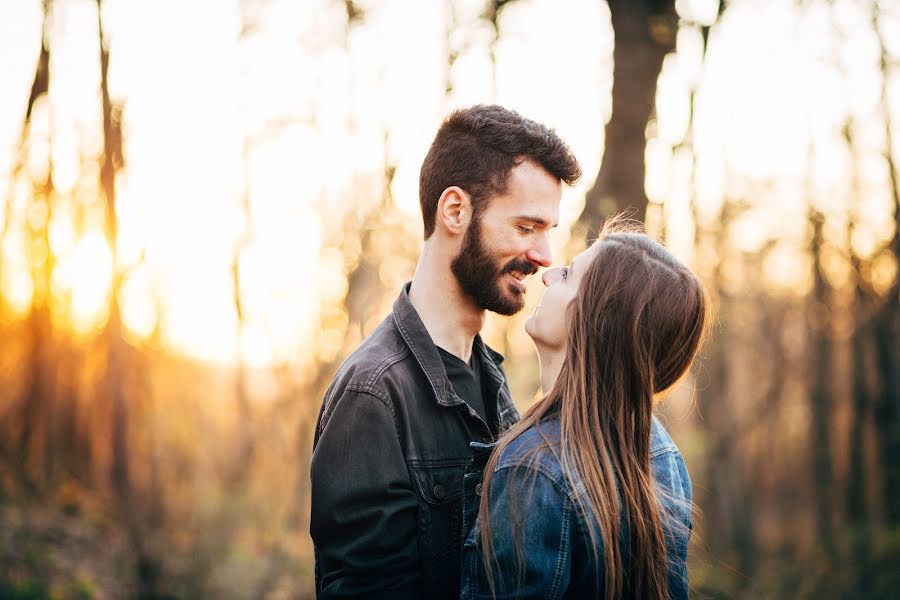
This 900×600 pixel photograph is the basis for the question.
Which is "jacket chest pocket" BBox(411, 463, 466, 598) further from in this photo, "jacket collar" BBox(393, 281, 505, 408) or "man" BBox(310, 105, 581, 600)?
"jacket collar" BBox(393, 281, 505, 408)

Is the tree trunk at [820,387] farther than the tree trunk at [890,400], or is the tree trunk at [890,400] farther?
the tree trunk at [820,387]

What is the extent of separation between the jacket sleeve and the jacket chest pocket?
0.04 m

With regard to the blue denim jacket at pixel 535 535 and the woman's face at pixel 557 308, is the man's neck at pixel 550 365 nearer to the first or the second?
the woman's face at pixel 557 308

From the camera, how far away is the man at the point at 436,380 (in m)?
1.98

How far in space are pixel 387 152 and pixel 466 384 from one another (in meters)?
6.43

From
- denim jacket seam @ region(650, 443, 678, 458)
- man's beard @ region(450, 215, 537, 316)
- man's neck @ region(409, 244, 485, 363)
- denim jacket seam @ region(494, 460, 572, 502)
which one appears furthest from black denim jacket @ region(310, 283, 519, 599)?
denim jacket seam @ region(650, 443, 678, 458)

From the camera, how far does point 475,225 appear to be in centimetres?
244

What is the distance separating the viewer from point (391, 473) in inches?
78.9

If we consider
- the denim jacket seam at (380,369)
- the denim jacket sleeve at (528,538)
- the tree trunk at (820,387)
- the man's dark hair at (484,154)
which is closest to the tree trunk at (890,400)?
the tree trunk at (820,387)

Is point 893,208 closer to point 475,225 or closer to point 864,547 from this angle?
point 864,547

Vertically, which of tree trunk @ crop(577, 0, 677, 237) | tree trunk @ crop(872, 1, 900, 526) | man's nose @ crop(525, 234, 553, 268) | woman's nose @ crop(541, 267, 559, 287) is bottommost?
tree trunk @ crop(872, 1, 900, 526)

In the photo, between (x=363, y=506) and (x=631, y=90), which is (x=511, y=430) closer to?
(x=363, y=506)

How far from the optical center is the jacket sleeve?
195 cm

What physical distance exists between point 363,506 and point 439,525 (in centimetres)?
28
